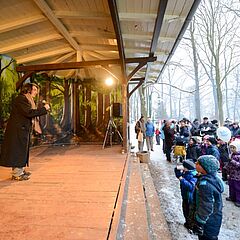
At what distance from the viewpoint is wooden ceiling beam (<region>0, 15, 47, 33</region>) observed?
12.9 feet

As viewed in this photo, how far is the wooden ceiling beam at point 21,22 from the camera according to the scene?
394cm

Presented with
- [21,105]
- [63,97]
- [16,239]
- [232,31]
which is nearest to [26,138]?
[21,105]

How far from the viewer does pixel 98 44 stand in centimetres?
548

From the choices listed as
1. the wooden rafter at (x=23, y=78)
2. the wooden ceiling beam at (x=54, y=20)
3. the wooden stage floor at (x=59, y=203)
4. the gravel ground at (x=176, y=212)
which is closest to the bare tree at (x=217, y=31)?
the gravel ground at (x=176, y=212)

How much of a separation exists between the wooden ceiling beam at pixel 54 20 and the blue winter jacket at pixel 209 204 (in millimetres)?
3250

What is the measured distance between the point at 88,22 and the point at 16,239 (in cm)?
372

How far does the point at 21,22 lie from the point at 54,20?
1.88ft

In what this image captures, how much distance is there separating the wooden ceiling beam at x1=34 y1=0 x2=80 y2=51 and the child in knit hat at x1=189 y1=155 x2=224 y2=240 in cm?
313

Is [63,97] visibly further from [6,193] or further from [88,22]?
[6,193]

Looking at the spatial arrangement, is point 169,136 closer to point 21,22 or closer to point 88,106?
point 88,106

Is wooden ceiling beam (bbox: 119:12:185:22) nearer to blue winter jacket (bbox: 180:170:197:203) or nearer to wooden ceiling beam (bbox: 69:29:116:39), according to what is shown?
wooden ceiling beam (bbox: 69:29:116:39)

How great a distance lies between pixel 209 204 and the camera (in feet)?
7.17

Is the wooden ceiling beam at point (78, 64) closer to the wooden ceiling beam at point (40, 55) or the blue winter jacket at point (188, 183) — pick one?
the wooden ceiling beam at point (40, 55)

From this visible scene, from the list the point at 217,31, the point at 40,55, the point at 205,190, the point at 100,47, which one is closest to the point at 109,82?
the point at 100,47
